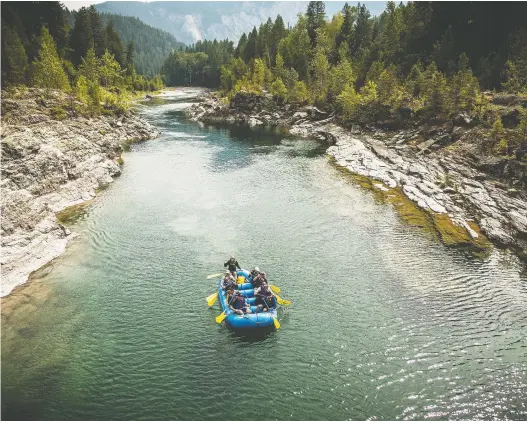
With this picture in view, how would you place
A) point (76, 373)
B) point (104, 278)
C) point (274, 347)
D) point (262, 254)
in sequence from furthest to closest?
point (262, 254)
point (104, 278)
point (274, 347)
point (76, 373)

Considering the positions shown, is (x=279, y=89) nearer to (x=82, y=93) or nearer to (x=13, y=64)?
(x=82, y=93)

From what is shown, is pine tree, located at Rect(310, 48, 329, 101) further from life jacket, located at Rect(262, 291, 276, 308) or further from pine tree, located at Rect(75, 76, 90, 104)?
life jacket, located at Rect(262, 291, 276, 308)

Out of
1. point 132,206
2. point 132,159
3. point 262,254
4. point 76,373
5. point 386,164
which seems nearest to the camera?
point 76,373

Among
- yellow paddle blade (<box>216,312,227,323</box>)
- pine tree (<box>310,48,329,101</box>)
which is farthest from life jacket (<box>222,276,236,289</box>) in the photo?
pine tree (<box>310,48,329,101</box>)

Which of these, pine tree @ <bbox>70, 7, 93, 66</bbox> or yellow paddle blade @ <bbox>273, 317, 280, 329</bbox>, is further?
pine tree @ <bbox>70, 7, 93, 66</bbox>

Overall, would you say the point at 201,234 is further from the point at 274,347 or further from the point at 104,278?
the point at 274,347

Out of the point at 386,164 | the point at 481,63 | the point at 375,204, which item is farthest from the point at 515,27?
the point at 375,204

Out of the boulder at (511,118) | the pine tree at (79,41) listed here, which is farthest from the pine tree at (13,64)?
the boulder at (511,118)
